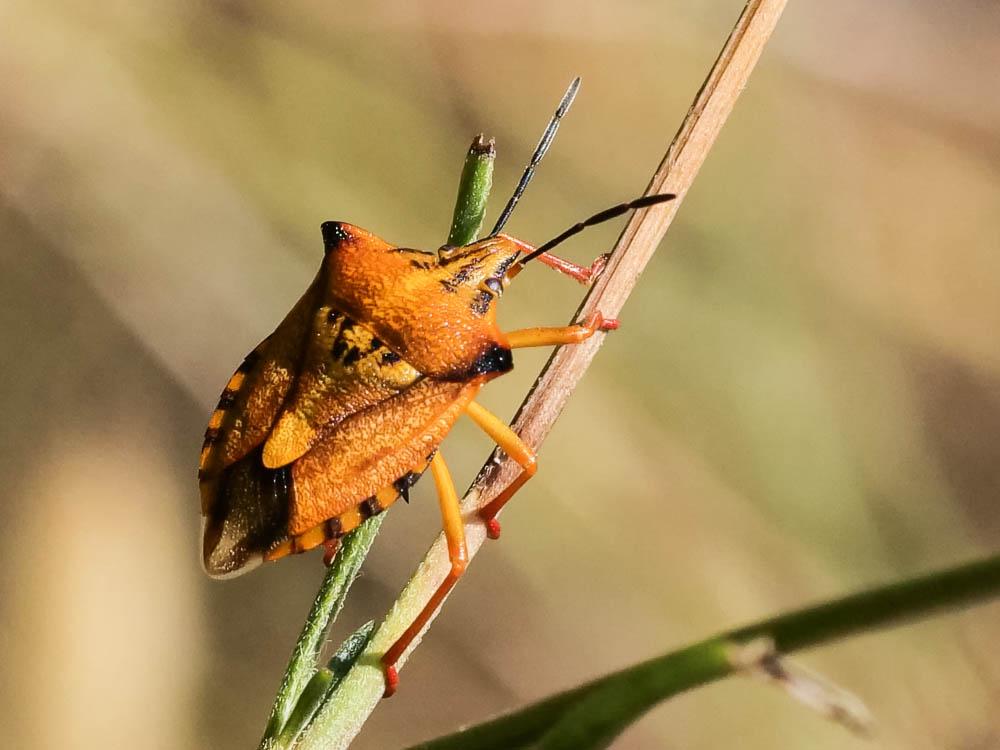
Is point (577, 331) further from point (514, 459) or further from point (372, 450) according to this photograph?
point (372, 450)

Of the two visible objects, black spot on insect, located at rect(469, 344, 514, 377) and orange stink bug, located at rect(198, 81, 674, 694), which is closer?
orange stink bug, located at rect(198, 81, 674, 694)

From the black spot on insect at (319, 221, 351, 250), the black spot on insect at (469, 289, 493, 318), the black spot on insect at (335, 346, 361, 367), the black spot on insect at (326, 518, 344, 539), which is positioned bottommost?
the black spot on insect at (326, 518, 344, 539)

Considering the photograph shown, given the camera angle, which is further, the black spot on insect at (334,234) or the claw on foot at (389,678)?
the black spot on insect at (334,234)

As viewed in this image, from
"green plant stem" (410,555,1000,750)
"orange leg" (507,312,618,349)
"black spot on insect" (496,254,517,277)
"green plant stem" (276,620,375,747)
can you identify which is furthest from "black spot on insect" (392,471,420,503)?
"green plant stem" (410,555,1000,750)

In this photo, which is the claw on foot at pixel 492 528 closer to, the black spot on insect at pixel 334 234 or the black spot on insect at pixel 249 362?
the black spot on insect at pixel 249 362


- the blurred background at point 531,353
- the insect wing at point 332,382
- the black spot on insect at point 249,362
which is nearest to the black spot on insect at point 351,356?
the insect wing at point 332,382

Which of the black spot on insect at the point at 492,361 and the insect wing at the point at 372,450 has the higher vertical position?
the black spot on insect at the point at 492,361

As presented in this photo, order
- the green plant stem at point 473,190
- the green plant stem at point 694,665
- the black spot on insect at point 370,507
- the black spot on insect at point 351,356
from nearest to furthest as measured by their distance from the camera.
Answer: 1. the green plant stem at point 694,665
2. the green plant stem at point 473,190
3. the black spot on insect at point 370,507
4. the black spot on insect at point 351,356

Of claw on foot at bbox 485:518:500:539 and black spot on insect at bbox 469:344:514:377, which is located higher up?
black spot on insect at bbox 469:344:514:377

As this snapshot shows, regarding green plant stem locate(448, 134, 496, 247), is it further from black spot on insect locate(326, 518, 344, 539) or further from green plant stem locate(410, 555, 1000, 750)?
green plant stem locate(410, 555, 1000, 750)
